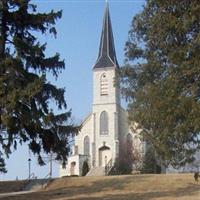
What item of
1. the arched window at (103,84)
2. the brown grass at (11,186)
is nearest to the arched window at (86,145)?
the arched window at (103,84)

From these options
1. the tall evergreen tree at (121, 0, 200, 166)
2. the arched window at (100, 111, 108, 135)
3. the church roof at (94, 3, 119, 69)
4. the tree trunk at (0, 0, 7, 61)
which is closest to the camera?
the tall evergreen tree at (121, 0, 200, 166)

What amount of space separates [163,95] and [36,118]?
5095 mm

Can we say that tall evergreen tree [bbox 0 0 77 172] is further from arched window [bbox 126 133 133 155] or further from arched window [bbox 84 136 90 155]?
arched window [bbox 84 136 90 155]

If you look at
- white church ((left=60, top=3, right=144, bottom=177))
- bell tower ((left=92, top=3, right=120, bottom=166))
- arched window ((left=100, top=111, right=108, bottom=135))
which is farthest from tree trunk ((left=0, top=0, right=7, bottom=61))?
arched window ((left=100, top=111, right=108, bottom=135))

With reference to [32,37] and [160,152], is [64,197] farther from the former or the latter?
[32,37]

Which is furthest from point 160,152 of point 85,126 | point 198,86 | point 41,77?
point 85,126

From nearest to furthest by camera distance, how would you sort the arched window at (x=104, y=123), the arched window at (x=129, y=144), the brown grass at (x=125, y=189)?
1. the brown grass at (x=125, y=189)
2. the arched window at (x=129, y=144)
3. the arched window at (x=104, y=123)

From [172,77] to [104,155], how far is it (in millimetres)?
64649

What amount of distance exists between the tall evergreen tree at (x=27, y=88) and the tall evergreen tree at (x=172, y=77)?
369 cm

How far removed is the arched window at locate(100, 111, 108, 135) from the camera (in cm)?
8700

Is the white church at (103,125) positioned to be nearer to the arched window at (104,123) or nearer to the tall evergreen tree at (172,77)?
the arched window at (104,123)

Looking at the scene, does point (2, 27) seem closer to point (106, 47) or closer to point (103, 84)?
point (103, 84)

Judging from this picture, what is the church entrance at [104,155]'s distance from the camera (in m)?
84.8

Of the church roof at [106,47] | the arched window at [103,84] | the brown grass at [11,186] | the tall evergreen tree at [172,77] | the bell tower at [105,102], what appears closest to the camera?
the tall evergreen tree at [172,77]
